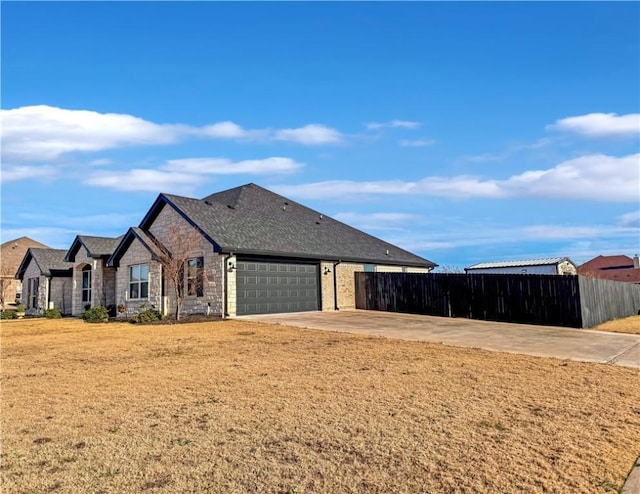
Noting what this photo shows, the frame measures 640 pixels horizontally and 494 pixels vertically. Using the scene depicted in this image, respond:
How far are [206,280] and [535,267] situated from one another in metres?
25.9

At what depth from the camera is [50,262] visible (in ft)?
95.5

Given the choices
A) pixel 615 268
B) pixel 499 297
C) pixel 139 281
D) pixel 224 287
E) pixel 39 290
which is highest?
pixel 615 268

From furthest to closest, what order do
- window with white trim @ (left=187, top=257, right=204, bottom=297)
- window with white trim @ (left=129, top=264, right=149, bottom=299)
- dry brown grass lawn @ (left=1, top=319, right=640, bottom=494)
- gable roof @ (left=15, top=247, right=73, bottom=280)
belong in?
gable roof @ (left=15, top=247, right=73, bottom=280), window with white trim @ (left=129, top=264, right=149, bottom=299), window with white trim @ (left=187, top=257, right=204, bottom=297), dry brown grass lawn @ (left=1, top=319, right=640, bottom=494)

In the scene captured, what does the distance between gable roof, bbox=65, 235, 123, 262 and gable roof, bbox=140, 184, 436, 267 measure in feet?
11.4

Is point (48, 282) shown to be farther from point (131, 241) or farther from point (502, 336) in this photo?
point (502, 336)

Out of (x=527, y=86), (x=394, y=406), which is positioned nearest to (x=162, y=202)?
(x=527, y=86)

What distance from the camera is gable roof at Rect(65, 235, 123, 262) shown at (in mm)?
24000

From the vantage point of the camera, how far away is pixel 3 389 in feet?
22.7

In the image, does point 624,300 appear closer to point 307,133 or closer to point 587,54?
point 587,54

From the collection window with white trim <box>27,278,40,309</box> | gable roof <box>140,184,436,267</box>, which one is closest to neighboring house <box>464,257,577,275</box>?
gable roof <box>140,184,436,267</box>

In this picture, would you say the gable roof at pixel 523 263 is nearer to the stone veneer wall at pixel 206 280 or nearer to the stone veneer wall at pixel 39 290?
the stone veneer wall at pixel 206 280

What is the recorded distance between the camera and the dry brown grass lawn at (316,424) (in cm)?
364

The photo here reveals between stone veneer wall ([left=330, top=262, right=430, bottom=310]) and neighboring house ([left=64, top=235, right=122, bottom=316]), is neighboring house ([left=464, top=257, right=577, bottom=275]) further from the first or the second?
neighboring house ([left=64, top=235, right=122, bottom=316])

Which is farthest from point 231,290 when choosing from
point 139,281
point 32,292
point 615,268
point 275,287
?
point 615,268
